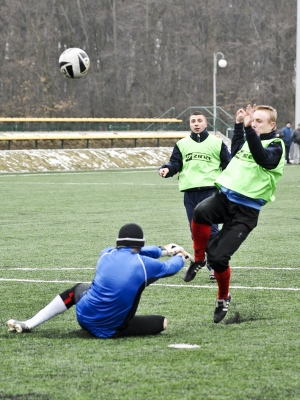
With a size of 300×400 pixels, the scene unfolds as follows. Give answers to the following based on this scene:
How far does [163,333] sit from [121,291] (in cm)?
65

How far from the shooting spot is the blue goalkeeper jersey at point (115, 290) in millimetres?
7023

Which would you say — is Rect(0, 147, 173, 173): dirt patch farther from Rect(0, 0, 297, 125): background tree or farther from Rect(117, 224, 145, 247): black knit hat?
Rect(117, 224, 145, 247): black knit hat

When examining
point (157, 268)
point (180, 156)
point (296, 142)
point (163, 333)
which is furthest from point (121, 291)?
point (296, 142)

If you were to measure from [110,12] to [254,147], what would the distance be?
5789 centimetres

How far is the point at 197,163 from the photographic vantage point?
1122cm

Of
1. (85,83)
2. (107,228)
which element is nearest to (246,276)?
(107,228)

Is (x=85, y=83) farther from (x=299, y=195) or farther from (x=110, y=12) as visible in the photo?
(x=299, y=195)

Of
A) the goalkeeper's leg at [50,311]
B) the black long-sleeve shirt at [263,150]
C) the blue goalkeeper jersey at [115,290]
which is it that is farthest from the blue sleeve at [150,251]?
the black long-sleeve shirt at [263,150]

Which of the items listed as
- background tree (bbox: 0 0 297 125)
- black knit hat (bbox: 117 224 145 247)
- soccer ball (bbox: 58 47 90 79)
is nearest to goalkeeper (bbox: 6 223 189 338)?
black knit hat (bbox: 117 224 145 247)

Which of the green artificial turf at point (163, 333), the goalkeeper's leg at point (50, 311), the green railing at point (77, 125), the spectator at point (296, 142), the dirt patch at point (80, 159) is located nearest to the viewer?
the green artificial turf at point (163, 333)

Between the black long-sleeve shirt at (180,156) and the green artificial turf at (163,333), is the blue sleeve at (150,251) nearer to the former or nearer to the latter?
the green artificial turf at (163,333)

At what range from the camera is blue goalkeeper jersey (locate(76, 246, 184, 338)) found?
7023 mm

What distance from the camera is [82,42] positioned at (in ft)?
210

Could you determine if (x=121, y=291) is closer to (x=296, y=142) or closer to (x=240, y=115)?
(x=240, y=115)
